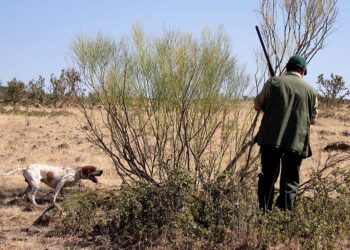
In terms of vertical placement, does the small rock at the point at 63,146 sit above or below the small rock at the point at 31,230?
below

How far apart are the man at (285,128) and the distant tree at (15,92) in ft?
93.2

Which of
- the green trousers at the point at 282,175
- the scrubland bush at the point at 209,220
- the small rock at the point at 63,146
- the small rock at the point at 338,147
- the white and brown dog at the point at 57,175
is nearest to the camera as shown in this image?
the scrubland bush at the point at 209,220

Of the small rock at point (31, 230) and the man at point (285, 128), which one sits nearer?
the man at point (285, 128)

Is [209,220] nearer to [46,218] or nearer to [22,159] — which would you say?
[46,218]

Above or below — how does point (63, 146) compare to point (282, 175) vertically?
below

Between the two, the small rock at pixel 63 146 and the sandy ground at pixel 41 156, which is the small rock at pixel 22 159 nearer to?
the sandy ground at pixel 41 156

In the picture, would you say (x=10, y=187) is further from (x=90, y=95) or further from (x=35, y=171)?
(x=90, y=95)

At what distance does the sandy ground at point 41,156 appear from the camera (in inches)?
231

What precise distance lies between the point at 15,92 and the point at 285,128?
28.8 m

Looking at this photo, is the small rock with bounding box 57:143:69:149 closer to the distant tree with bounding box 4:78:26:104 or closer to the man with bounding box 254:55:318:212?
the man with bounding box 254:55:318:212

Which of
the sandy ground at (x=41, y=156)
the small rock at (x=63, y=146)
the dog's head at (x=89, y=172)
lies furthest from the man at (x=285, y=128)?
the small rock at (x=63, y=146)

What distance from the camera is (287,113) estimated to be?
4.98 meters

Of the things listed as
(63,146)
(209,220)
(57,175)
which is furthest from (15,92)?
(209,220)

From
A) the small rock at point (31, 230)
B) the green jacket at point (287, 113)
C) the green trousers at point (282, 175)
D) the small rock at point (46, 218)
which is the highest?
the green jacket at point (287, 113)
